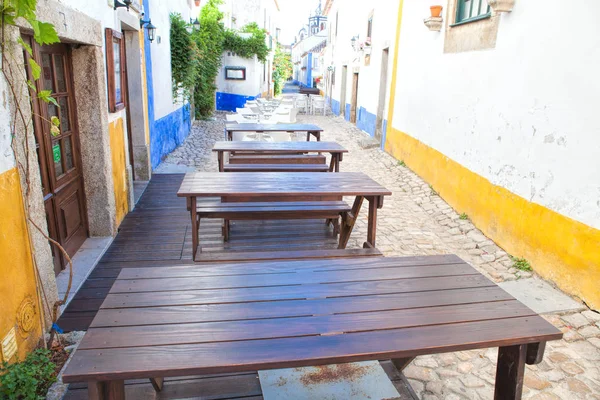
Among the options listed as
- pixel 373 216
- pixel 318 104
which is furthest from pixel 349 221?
pixel 318 104

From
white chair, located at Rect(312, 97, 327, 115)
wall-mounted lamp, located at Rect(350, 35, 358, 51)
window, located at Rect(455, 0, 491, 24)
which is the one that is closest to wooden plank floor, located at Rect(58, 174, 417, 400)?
window, located at Rect(455, 0, 491, 24)

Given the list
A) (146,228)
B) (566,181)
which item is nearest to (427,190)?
(566,181)

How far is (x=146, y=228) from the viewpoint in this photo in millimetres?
4836

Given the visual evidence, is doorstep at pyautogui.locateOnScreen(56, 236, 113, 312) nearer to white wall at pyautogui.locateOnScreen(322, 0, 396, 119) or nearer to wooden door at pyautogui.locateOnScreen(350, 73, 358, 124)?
white wall at pyautogui.locateOnScreen(322, 0, 396, 119)

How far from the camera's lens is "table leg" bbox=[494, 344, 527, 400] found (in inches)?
74.3

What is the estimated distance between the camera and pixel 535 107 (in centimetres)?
415

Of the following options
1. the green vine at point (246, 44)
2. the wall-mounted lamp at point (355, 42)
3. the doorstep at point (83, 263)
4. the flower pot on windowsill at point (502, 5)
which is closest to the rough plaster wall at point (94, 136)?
the doorstep at point (83, 263)

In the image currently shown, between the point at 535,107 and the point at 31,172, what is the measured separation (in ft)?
13.7

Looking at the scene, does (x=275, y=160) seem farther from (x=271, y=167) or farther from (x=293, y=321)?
(x=293, y=321)

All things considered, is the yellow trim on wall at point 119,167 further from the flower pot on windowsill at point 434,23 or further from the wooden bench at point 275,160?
the flower pot on windowsill at point 434,23

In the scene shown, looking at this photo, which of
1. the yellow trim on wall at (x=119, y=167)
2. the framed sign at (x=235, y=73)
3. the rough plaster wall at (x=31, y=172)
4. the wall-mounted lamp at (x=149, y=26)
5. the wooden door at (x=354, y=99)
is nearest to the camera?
the rough plaster wall at (x=31, y=172)

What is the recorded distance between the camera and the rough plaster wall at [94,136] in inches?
159

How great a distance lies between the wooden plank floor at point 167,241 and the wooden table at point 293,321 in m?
1.52

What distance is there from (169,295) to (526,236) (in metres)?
3.54
